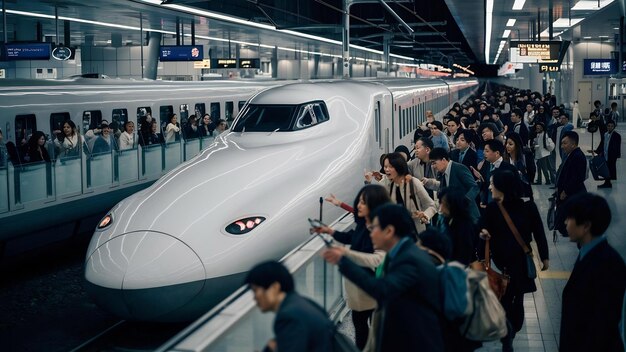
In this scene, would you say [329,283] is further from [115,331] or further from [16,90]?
[16,90]

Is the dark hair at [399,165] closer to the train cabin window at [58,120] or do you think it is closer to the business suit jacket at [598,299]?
the business suit jacket at [598,299]

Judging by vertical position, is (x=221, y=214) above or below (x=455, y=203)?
below

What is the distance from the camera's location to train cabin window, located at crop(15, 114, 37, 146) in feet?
45.6

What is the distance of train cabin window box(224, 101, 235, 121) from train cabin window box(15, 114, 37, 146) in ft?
31.8

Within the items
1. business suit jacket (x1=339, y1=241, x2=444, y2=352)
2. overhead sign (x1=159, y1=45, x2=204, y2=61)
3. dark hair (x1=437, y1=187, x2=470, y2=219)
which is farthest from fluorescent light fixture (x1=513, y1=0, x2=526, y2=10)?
business suit jacket (x1=339, y1=241, x2=444, y2=352)

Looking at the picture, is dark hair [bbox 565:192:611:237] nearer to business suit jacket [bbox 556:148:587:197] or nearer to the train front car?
the train front car

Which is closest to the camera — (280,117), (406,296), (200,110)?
→ (406,296)

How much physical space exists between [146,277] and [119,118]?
992 centimetres

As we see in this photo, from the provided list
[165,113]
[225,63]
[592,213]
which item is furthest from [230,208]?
[225,63]

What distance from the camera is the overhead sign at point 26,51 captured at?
2567 cm

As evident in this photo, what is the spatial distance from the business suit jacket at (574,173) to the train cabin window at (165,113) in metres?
10.3

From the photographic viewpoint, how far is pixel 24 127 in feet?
46.3

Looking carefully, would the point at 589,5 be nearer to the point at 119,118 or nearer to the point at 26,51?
the point at 26,51

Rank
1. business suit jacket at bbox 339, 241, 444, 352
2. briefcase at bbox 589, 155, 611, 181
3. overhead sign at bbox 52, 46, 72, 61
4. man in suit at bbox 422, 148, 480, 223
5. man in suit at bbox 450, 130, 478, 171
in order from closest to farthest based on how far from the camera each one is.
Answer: business suit jacket at bbox 339, 241, 444, 352, man in suit at bbox 422, 148, 480, 223, man in suit at bbox 450, 130, 478, 171, briefcase at bbox 589, 155, 611, 181, overhead sign at bbox 52, 46, 72, 61
